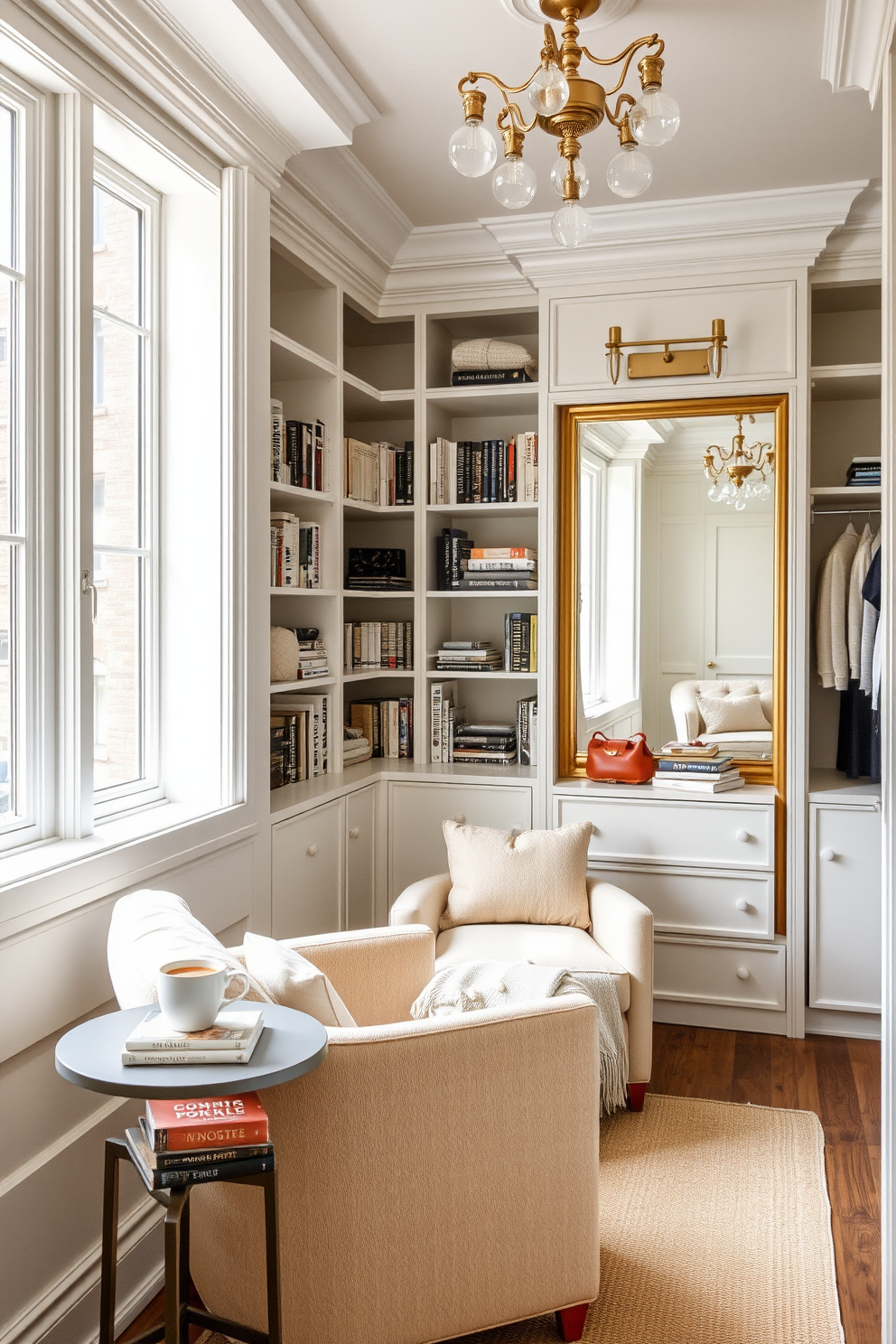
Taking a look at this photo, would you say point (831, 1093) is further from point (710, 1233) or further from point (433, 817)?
point (433, 817)

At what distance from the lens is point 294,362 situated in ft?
10.5

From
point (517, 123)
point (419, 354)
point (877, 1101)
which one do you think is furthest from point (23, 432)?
point (877, 1101)

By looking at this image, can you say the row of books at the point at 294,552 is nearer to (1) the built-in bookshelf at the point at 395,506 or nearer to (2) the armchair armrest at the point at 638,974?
(1) the built-in bookshelf at the point at 395,506

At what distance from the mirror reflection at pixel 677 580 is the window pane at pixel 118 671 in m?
1.71

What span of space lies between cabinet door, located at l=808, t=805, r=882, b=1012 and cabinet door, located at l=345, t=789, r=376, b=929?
1.50 metres

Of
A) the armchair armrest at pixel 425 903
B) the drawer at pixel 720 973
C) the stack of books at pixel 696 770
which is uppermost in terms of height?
the stack of books at pixel 696 770

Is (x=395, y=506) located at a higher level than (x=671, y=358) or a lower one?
lower

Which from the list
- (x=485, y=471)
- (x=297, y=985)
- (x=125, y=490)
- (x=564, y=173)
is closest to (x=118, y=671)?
(x=125, y=490)

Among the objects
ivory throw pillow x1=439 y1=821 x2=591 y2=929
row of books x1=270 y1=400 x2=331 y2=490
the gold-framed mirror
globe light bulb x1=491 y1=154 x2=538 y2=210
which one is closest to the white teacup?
globe light bulb x1=491 y1=154 x2=538 y2=210

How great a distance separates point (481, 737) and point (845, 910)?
139cm

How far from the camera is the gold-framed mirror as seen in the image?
3.49m

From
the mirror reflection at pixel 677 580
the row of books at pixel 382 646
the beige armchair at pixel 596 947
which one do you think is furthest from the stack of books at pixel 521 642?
the beige armchair at pixel 596 947

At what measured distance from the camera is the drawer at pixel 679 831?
11.3 feet

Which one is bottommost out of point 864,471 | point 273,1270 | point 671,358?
point 273,1270
